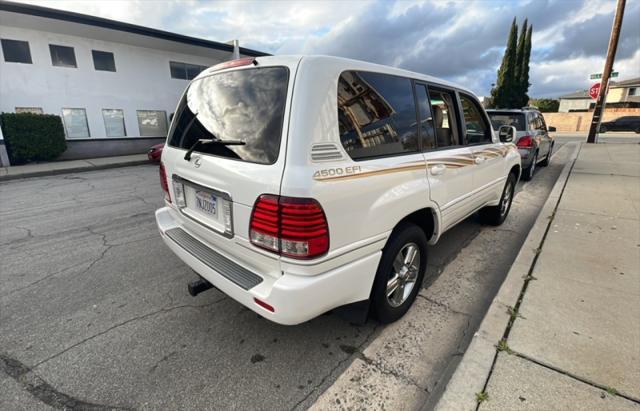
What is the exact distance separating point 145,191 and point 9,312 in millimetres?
5070

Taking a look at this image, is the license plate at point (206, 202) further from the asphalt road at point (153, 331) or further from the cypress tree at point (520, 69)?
the cypress tree at point (520, 69)

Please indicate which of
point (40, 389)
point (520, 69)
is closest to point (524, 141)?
point (40, 389)

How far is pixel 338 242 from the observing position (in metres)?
1.93

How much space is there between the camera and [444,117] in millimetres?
3146

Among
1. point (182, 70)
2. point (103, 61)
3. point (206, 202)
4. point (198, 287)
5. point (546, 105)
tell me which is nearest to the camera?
point (206, 202)

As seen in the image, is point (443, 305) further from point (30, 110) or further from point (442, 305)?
point (30, 110)

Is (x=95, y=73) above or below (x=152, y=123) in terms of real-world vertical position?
above

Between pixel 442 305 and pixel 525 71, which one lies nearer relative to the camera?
pixel 442 305

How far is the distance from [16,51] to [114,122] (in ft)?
12.8

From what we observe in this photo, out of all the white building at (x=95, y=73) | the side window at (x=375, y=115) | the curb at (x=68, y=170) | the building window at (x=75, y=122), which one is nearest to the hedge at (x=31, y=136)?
the white building at (x=95, y=73)

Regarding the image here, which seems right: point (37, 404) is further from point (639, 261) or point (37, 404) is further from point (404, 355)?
point (639, 261)

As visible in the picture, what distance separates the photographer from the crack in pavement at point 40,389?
6.31ft

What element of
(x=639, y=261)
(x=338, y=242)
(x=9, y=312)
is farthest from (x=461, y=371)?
(x=9, y=312)

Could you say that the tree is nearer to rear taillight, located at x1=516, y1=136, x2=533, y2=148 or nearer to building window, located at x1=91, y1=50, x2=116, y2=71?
rear taillight, located at x1=516, y1=136, x2=533, y2=148
